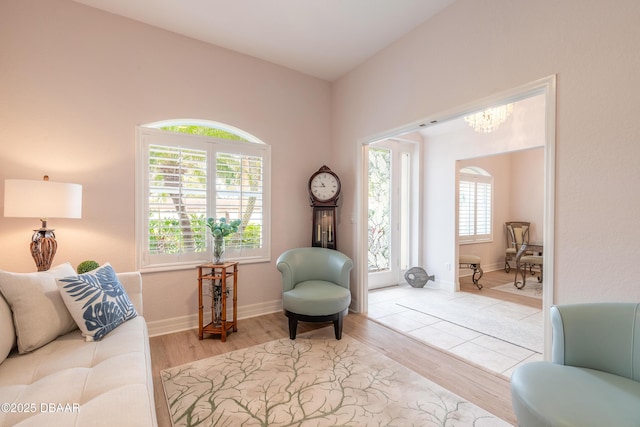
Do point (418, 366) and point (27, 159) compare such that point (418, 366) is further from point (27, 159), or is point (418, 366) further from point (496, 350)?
point (27, 159)

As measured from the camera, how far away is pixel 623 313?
1457 millimetres

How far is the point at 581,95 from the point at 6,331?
3.53 metres

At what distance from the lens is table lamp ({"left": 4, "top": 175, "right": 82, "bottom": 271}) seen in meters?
2.00

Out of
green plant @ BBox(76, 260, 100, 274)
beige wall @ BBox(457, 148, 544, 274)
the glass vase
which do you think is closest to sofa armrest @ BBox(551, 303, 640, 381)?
the glass vase

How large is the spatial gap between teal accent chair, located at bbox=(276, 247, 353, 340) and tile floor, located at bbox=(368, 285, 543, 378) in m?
0.78

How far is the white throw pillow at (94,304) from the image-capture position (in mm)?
1719

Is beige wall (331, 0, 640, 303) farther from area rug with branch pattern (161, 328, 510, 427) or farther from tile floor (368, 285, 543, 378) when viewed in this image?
area rug with branch pattern (161, 328, 510, 427)

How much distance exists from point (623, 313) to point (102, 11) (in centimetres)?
449

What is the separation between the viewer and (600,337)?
1.47m

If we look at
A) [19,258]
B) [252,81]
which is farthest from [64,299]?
[252,81]

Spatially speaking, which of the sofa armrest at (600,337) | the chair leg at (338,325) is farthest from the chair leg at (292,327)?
the sofa armrest at (600,337)

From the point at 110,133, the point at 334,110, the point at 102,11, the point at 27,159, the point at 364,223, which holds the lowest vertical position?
the point at 364,223

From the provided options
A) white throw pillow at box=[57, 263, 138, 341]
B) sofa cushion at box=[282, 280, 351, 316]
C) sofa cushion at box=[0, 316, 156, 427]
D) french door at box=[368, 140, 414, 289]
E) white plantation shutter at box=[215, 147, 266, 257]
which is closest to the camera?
sofa cushion at box=[0, 316, 156, 427]

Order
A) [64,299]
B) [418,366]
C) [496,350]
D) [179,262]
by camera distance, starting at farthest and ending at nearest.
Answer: [179,262] < [496,350] < [418,366] < [64,299]
